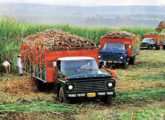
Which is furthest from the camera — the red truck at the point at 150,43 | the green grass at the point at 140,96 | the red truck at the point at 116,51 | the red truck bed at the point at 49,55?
the red truck at the point at 150,43

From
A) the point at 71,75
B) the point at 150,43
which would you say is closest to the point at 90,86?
the point at 71,75

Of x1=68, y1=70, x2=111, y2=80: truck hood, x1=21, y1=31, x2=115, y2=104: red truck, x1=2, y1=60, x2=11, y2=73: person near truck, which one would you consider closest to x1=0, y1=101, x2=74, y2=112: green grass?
x1=21, y1=31, x2=115, y2=104: red truck

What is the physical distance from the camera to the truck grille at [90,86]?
12.5 metres

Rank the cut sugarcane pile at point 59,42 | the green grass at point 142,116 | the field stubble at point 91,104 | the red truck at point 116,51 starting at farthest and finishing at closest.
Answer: the red truck at point 116,51
the cut sugarcane pile at point 59,42
the field stubble at point 91,104
the green grass at point 142,116

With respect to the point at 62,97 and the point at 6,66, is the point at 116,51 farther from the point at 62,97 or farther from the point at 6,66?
the point at 62,97

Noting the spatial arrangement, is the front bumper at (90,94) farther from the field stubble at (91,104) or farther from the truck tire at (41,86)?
the truck tire at (41,86)

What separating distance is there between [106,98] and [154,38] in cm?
3767

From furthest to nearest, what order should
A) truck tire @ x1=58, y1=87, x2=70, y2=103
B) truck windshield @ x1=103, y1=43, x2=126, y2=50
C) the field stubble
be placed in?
truck windshield @ x1=103, y1=43, x2=126, y2=50 → truck tire @ x1=58, y1=87, x2=70, y2=103 → the field stubble

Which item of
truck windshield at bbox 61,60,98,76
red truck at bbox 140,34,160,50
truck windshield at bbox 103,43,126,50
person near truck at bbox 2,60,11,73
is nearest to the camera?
truck windshield at bbox 61,60,98,76

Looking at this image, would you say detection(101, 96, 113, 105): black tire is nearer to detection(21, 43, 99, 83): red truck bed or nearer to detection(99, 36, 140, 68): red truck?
detection(21, 43, 99, 83): red truck bed

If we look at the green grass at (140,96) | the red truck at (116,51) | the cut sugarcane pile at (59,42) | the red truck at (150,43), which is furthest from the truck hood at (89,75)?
the red truck at (150,43)

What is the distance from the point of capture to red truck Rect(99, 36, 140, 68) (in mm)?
25453

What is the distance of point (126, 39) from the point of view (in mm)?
27172

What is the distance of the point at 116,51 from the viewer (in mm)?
25594
